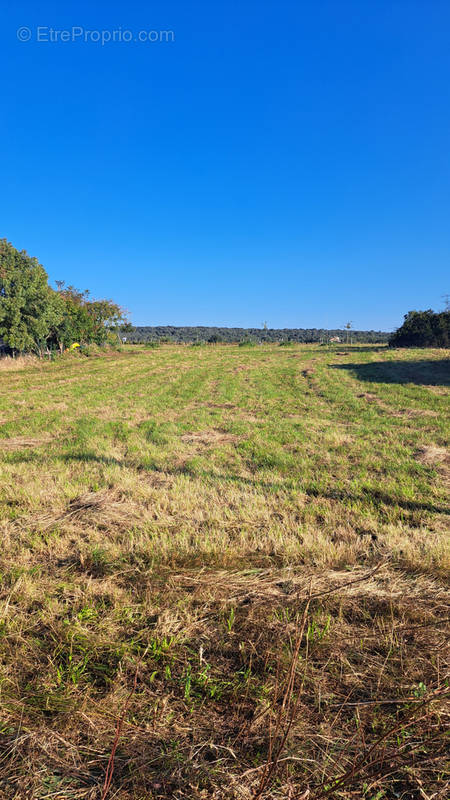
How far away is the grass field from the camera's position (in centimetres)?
142

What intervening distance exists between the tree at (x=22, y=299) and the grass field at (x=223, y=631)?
1028 inches

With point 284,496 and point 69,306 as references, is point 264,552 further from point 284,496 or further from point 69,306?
point 69,306

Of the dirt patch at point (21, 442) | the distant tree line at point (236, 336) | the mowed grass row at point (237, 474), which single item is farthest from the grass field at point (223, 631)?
the distant tree line at point (236, 336)

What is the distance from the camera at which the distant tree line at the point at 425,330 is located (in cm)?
5047

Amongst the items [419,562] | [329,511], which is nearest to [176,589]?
[419,562]

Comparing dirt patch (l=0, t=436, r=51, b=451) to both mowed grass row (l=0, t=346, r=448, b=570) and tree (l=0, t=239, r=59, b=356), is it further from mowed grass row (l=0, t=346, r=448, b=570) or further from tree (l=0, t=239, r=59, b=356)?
tree (l=0, t=239, r=59, b=356)

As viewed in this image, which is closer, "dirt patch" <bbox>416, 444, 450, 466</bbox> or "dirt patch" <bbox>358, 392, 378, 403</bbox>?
"dirt patch" <bbox>416, 444, 450, 466</bbox>

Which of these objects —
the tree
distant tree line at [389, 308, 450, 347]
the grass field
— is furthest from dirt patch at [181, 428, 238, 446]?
distant tree line at [389, 308, 450, 347]

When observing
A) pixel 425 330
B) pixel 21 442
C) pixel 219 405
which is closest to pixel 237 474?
pixel 21 442

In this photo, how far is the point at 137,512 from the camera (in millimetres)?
4223

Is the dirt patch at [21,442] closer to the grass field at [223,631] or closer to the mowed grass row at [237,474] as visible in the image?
the mowed grass row at [237,474]

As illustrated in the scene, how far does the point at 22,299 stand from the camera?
27156mm

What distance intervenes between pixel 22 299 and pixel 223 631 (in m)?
31.7

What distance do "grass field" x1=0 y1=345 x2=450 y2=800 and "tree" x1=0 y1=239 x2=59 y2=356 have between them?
1028 inches
